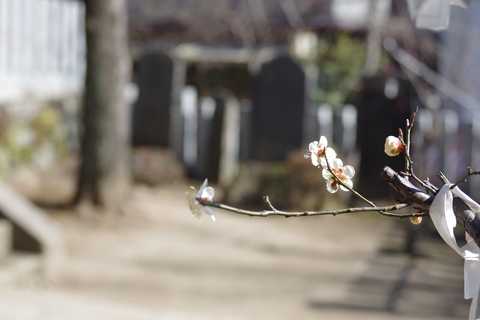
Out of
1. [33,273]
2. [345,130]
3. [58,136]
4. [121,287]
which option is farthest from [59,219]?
[345,130]

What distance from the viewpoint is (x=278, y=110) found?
29.7 ft

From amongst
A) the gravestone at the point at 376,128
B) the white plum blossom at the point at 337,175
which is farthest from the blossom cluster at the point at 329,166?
the gravestone at the point at 376,128

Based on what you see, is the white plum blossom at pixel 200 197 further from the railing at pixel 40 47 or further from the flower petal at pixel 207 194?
the railing at pixel 40 47

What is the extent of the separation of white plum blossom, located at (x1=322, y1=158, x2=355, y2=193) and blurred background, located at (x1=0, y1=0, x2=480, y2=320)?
69 cm

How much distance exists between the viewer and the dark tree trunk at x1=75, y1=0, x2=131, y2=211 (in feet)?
21.4

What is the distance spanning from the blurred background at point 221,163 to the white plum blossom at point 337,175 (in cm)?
69

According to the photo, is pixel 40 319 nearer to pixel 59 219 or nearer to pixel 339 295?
pixel 339 295

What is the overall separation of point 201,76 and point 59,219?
10.2 meters

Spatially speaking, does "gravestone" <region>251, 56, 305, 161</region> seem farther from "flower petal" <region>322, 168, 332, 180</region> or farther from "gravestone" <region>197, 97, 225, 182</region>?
"flower petal" <region>322, 168, 332, 180</region>

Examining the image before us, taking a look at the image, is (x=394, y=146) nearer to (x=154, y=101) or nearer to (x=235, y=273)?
(x=235, y=273)

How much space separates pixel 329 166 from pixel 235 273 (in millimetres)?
4067

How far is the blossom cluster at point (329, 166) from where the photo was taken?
1152mm

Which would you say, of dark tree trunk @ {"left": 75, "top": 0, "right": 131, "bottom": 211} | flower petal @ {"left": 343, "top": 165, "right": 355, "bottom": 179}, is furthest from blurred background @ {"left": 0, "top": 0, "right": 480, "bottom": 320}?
flower petal @ {"left": 343, "top": 165, "right": 355, "bottom": 179}

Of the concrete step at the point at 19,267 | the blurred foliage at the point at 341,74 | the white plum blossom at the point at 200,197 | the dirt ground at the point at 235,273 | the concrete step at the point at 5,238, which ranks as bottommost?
the dirt ground at the point at 235,273
